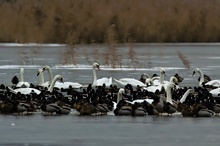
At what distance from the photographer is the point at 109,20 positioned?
181 feet

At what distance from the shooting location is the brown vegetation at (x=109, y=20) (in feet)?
178

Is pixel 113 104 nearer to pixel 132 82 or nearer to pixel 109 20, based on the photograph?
pixel 132 82

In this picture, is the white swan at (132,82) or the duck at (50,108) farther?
the white swan at (132,82)

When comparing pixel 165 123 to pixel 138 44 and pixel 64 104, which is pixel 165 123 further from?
pixel 138 44

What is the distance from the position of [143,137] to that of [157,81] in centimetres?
1041

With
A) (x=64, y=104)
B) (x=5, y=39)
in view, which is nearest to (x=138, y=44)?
(x=5, y=39)

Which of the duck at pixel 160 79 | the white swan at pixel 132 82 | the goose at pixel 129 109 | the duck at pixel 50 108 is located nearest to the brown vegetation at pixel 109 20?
the duck at pixel 160 79

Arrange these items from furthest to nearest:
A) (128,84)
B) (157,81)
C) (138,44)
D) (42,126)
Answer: (138,44) < (157,81) < (128,84) < (42,126)

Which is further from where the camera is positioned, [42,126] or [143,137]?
[42,126]

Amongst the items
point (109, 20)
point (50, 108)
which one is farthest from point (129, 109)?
point (109, 20)

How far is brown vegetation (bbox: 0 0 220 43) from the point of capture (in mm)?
54125

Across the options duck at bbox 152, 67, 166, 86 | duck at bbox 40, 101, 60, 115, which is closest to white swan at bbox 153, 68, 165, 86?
duck at bbox 152, 67, 166, 86

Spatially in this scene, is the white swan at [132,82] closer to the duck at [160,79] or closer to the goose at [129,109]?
the duck at [160,79]

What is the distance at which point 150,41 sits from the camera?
178 ft
